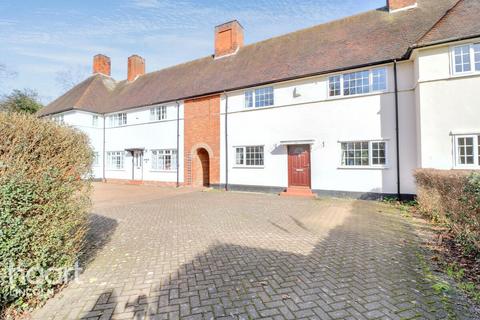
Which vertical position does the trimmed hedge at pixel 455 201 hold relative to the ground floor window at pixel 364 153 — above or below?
below

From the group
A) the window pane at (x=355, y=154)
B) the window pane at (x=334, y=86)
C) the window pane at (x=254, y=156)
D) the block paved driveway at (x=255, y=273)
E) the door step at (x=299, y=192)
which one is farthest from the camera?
the window pane at (x=254, y=156)

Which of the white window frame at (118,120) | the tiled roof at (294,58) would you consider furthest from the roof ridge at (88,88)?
the white window frame at (118,120)

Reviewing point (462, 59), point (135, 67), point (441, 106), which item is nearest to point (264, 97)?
point (441, 106)

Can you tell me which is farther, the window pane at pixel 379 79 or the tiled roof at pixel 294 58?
the tiled roof at pixel 294 58

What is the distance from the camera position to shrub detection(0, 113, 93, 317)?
2803mm

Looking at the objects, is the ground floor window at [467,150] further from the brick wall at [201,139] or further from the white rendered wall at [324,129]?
the brick wall at [201,139]

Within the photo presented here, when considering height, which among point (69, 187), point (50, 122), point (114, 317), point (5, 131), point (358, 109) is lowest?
point (114, 317)

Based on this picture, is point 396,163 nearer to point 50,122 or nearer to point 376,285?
point 376,285

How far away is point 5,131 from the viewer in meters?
2.94

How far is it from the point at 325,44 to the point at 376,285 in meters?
13.7

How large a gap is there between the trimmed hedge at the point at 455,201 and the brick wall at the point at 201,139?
1068 cm

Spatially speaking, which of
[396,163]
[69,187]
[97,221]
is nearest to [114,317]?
[69,187]

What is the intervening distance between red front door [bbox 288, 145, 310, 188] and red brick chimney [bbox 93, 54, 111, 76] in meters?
23.5

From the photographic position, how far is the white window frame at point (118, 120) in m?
20.6
